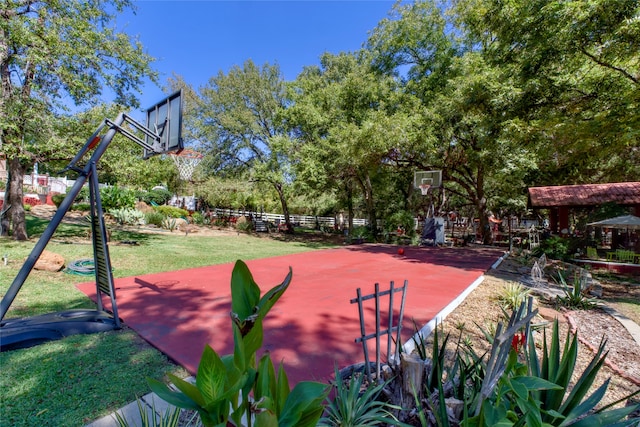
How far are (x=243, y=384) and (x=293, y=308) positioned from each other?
12.9 ft

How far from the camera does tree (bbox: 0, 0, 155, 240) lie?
24.8ft

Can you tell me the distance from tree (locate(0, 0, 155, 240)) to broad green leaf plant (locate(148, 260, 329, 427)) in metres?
9.56

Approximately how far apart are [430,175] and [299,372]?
13.5m

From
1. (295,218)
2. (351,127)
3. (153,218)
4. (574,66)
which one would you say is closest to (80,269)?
(351,127)

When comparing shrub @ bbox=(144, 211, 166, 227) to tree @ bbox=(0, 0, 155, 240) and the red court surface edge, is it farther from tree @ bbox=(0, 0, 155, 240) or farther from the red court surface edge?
the red court surface edge

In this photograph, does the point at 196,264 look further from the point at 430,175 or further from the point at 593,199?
the point at 593,199

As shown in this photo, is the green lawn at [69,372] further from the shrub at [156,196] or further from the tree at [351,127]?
the shrub at [156,196]

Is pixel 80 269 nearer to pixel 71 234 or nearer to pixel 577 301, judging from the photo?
pixel 71 234

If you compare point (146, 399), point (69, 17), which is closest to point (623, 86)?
point (146, 399)

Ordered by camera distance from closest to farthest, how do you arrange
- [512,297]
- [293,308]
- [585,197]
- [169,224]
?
[293,308], [512,297], [585,197], [169,224]

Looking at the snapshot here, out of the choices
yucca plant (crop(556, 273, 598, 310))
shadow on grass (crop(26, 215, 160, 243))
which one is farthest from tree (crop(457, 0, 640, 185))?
shadow on grass (crop(26, 215, 160, 243))

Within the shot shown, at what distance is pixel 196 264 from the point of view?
8164mm

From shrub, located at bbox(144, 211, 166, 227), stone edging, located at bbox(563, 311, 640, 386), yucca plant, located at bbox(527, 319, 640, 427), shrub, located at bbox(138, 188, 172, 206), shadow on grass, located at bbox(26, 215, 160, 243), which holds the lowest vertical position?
stone edging, located at bbox(563, 311, 640, 386)

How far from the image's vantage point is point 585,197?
43.1 feet
